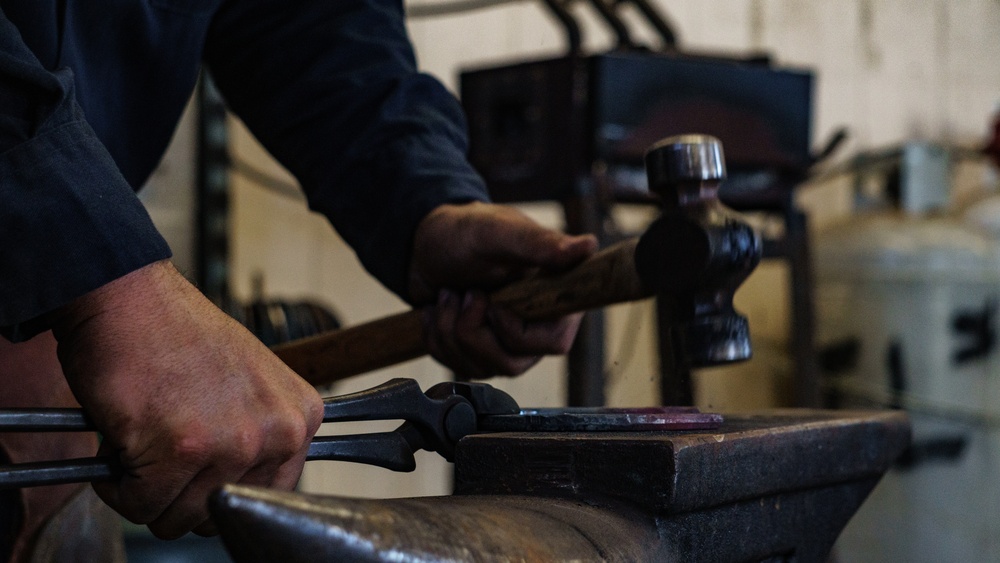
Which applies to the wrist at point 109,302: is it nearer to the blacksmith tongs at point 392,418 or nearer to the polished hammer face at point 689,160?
the blacksmith tongs at point 392,418

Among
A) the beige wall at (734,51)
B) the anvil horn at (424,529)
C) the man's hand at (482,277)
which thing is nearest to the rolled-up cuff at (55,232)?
the anvil horn at (424,529)

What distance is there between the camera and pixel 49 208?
655 mm

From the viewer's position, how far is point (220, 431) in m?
0.64

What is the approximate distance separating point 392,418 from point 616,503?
6.8 inches

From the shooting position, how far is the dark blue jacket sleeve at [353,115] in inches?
45.4

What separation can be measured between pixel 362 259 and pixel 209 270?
1631mm

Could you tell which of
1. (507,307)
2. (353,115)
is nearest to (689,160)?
(507,307)

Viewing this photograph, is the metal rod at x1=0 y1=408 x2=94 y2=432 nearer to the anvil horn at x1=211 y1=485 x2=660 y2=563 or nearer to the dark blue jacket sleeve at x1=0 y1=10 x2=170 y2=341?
the dark blue jacket sleeve at x1=0 y1=10 x2=170 y2=341

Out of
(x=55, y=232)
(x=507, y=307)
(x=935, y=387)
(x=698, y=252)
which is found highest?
(x=55, y=232)

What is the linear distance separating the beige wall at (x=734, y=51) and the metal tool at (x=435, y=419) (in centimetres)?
169

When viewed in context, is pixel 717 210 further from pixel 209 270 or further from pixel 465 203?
pixel 209 270

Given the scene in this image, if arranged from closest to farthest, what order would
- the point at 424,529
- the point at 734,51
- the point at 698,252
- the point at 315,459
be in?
the point at 424,529 → the point at 315,459 → the point at 698,252 → the point at 734,51

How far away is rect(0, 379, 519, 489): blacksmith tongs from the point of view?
0.63m

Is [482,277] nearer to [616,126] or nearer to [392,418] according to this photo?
[392,418]
